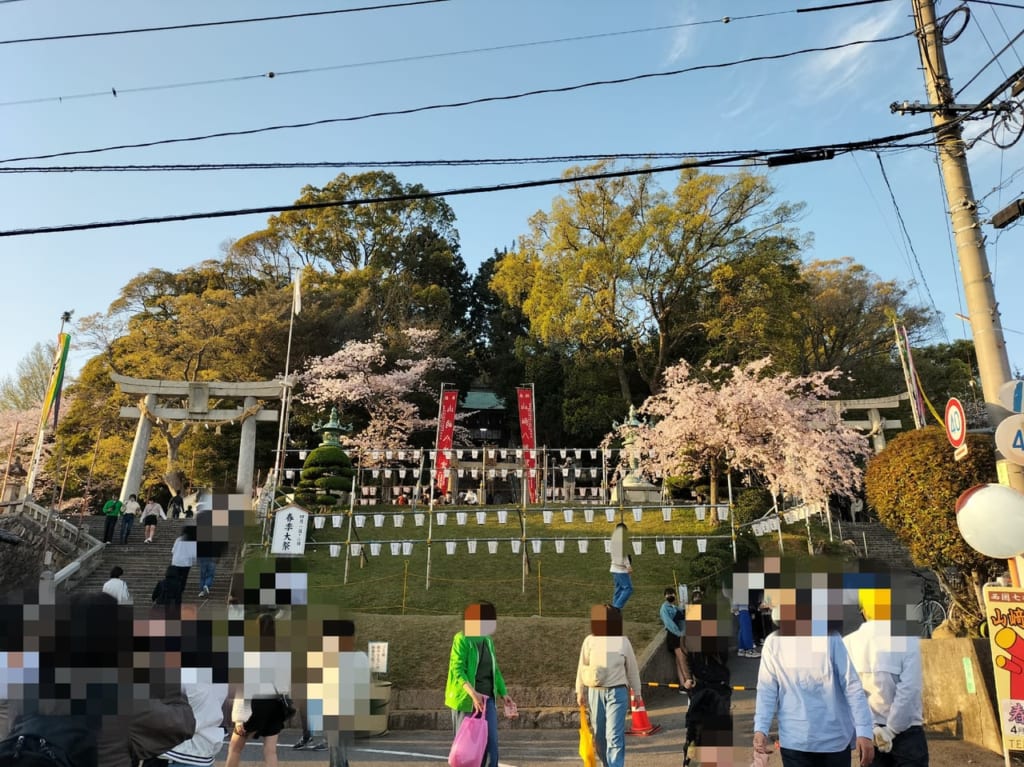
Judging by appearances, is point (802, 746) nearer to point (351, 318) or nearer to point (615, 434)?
point (615, 434)

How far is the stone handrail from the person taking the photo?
15805 mm

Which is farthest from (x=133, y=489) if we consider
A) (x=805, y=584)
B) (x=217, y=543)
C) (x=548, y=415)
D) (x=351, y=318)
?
(x=805, y=584)

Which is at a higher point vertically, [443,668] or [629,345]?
[629,345]

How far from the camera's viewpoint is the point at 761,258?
28875 millimetres

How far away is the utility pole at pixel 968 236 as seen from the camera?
6535 millimetres

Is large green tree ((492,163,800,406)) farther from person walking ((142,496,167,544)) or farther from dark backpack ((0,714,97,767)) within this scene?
dark backpack ((0,714,97,767))

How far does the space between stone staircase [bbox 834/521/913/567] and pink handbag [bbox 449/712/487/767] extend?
60.3 feet

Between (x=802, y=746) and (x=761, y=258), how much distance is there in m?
28.5

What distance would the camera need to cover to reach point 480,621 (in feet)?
15.2

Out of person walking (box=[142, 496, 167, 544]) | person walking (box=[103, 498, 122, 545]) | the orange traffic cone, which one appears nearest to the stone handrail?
person walking (box=[103, 498, 122, 545])

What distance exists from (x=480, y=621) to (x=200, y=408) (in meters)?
24.2

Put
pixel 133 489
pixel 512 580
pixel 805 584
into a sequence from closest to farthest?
pixel 805 584 → pixel 512 580 → pixel 133 489

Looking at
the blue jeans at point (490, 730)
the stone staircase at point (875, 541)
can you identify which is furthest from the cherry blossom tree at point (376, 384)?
the blue jeans at point (490, 730)

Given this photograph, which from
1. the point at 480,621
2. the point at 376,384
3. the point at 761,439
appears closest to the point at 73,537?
the point at 376,384
